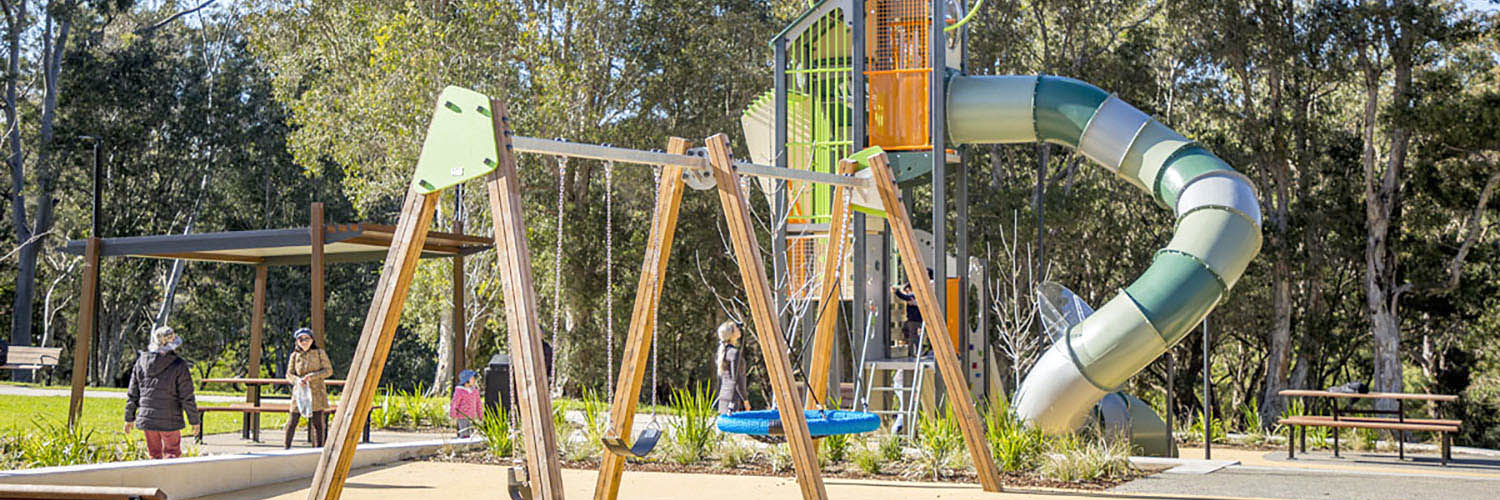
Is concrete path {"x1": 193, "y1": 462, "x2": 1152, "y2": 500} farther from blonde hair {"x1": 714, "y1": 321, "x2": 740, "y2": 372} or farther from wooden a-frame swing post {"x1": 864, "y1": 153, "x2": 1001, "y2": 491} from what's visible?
blonde hair {"x1": 714, "y1": 321, "x2": 740, "y2": 372}

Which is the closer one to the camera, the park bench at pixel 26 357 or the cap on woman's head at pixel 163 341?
the cap on woman's head at pixel 163 341

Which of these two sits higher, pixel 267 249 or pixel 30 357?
pixel 267 249

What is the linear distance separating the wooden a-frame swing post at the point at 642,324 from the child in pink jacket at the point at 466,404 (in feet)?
16.0

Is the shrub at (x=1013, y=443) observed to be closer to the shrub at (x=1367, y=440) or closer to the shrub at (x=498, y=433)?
the shrub at (x=498, y=433)

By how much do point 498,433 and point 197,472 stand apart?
3.09 meters

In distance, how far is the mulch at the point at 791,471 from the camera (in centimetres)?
1030

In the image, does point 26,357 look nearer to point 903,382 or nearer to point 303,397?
point 303,397

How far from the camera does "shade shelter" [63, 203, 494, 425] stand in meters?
12.9

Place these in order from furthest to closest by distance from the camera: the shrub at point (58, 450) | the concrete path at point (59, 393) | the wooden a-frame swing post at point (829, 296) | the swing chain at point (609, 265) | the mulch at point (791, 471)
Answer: the concrete path at point (59, 393)
the mulch at point (791, 471)
the wooden a-frame swing post at point (829, 296)
the shrub at point (58, 450)
the swing chain at point (609, 265)

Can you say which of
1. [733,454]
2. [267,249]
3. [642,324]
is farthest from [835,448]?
[267,249]

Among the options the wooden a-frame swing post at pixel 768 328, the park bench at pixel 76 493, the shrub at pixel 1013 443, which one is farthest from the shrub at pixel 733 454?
the park bench at pixel 76 493

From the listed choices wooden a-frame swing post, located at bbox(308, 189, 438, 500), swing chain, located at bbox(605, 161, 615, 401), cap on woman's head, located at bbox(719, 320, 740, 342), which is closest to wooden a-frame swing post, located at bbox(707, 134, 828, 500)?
swing chain, located at bbox(605, 161, 615, 401)

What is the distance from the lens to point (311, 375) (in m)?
12.2

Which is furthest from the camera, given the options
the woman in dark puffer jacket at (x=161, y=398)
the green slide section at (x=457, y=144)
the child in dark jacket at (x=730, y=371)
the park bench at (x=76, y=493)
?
the child in dark jacket at (x=730, y=371)
